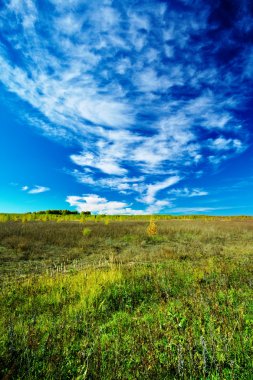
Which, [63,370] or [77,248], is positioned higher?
[77,248]

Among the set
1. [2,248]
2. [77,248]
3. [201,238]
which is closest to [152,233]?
[201,238]

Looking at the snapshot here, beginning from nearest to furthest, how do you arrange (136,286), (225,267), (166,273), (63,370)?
(63,370) < (136,286) < (166,273) < (225,267)

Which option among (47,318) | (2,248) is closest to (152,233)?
(2,248)

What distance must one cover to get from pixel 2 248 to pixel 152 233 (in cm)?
1292

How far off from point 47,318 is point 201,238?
18.6 metres

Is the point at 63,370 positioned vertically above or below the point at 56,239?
below

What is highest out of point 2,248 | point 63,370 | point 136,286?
point 2,248

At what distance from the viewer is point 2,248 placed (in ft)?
50.8

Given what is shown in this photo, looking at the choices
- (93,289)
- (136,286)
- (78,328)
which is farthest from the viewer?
(136,286)

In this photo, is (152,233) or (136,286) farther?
(152,233)

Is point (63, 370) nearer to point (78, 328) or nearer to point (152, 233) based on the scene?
point (78, 328)

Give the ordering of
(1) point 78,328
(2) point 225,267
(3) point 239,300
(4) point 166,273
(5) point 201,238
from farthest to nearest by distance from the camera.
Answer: (5) point 201,238 < (2) point 225,267 < (4) point 166,273 < (3) point 239,300 < (1) point 78,328

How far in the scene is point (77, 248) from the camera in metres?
16.3

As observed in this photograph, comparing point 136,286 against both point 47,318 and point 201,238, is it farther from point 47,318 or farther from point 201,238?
point 201,238
